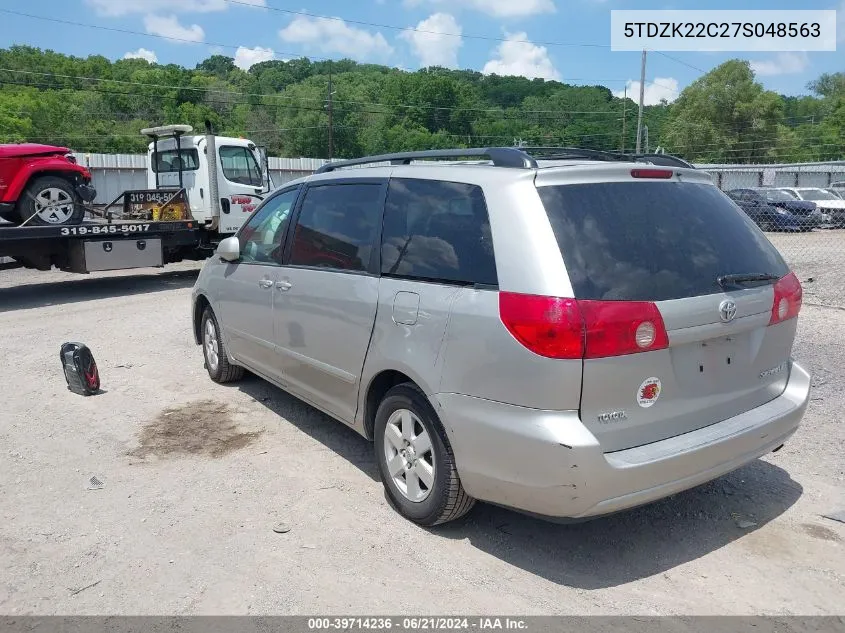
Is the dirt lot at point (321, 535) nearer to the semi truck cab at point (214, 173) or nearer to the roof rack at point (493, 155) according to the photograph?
the roof rack at point (493, 155)

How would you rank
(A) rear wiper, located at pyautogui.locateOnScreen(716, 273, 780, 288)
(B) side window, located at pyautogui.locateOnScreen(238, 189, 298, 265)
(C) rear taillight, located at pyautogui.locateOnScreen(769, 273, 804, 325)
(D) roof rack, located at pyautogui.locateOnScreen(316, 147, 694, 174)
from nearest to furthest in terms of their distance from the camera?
(A) rear wiper, located at pyautogui.locateOnScreen(716, 273, 780, 288) → (D) roof rack, located at pyautogui.locateOnScreen(316, 147, 694, 174) → (C) rear taillight, located at pyautogui.locateOnScreen(769, 273, 804, 325) → (B) side window, located at pyautogui.locateOnScreen(238, 189, 298, 265)

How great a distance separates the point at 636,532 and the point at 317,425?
2573 millimetres

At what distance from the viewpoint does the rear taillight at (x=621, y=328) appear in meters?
2.93

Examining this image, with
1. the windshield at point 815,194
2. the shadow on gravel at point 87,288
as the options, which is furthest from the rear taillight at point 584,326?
the windshield at point 815,194

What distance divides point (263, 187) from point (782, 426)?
12520 mm

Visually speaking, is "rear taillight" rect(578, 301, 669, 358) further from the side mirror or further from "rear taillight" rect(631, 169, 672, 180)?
the side mirror

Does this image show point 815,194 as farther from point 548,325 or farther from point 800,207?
point 548,325

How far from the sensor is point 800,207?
2498 cm

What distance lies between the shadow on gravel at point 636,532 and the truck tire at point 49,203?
9.39m

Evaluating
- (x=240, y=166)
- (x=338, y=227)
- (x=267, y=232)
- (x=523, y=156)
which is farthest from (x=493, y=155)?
(x=240, y=166)

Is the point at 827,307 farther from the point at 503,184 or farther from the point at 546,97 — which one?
A: the point at 546,97

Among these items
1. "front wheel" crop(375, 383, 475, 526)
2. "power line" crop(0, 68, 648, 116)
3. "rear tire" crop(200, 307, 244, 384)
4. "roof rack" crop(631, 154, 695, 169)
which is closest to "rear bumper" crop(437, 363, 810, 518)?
"front wheel" crop(375, 383, 475, 526)

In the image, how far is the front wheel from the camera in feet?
11.4

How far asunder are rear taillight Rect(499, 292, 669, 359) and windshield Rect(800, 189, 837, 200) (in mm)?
27988
